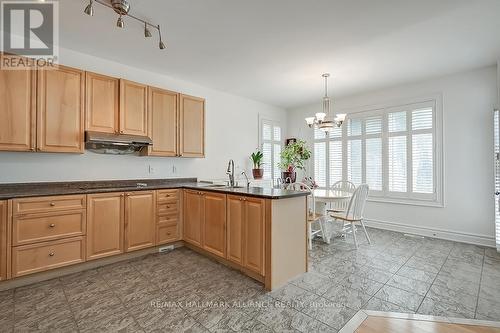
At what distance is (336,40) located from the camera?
2.91 meters

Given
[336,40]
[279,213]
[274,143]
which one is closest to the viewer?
[279,213]

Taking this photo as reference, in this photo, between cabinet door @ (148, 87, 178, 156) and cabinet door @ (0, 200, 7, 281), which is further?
cabinet door @ (148, 87, 178, 156)

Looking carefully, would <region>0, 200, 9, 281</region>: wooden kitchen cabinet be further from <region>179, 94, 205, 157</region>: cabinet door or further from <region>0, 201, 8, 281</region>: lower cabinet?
<region>179, 94, 205, 157</region>: cabinet door

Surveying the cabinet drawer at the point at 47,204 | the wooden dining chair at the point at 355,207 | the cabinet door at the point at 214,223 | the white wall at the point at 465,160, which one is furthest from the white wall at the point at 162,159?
the white wall at the point at 465,160

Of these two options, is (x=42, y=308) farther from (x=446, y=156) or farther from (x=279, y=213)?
(x=446, y=156)

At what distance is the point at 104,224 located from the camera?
9.56 feet

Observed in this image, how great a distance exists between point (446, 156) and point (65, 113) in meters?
5.74

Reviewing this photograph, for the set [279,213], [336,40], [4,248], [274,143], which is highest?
[336,40]

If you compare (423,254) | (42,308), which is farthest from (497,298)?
(42,308)

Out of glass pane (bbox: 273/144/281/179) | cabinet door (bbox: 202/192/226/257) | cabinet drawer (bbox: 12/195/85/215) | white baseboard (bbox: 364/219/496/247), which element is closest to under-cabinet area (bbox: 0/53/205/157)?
cabinet drawer (bbox: 12/195/85/215)

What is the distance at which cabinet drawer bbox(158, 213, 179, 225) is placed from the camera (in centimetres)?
341

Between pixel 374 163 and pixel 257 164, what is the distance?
247 cm

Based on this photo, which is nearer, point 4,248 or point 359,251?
point 4,248

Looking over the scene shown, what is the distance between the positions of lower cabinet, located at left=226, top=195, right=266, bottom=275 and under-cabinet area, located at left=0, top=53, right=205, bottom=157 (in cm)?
173
